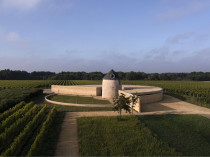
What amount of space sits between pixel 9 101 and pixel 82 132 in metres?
12.5

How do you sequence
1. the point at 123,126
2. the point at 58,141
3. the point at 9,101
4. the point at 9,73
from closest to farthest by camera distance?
the point at 58,141, the point at 123,126, the point at 9,101, the point at 9,73

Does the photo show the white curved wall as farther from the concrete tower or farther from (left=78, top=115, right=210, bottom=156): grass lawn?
(left=78, top=115, right=210, bottom=156): grass lawn

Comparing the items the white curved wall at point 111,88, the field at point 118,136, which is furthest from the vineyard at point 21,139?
the white curved wall at point 111,88

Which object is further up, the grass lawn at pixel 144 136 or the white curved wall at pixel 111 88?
the white curved wall at pixel 111 88

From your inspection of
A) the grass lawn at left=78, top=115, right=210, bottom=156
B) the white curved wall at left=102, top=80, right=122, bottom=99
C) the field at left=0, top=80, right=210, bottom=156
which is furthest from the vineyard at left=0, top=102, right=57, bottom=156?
the white curved wall at left=102, top=80, right=122, bottom=99

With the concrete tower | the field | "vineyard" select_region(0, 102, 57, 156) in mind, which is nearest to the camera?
"vineyard" select_region(0, 102, 57, 156)

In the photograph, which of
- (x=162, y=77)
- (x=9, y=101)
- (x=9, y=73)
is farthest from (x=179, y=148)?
(x=9, y=73)

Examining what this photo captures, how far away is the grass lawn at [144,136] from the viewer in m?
8.39

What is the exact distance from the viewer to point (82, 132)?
10688 mm

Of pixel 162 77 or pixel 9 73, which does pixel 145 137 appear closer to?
pixel 162 77

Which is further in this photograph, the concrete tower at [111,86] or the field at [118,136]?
the concrete tower at [111,86]

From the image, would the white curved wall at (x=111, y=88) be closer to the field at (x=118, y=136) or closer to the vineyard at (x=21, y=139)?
the field at (x=118, y=136)

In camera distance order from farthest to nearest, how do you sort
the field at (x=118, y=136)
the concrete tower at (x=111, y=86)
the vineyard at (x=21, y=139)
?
the concrete tower at (x=111, y=86)
the field at (x=118, y=136)
the vineyard at (x=21, y=139)

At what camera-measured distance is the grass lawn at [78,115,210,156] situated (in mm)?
8391
